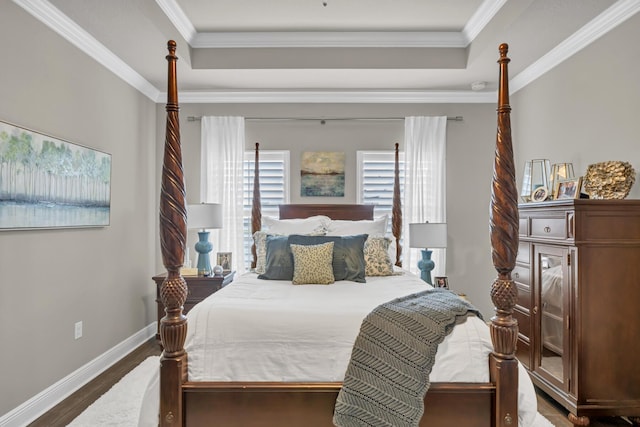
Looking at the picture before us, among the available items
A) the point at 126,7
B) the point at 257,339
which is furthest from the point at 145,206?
the point at 257,339

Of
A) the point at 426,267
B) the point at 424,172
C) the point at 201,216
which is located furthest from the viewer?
the point at 424,172

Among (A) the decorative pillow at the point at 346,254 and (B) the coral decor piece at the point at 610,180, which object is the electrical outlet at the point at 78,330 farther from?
(B) the coral decor piece at the point at 610,180

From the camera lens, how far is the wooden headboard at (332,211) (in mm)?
4305

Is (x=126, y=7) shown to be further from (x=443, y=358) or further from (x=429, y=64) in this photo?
(x=443, y=358)

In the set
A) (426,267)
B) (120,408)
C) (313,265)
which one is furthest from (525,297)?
(120,408)

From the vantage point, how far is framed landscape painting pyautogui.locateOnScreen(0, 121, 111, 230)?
244 cm

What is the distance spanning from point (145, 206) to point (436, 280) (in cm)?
320

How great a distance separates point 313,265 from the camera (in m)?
3.03

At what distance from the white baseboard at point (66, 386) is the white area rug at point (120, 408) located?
29cm

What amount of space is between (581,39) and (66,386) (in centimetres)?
480

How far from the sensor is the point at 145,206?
4.39 meters

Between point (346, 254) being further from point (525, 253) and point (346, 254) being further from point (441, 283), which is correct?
point (525, 253)

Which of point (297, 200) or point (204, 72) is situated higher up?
point (204, 72)

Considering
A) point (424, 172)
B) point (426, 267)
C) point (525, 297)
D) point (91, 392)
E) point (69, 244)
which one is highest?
point (424, 172)
